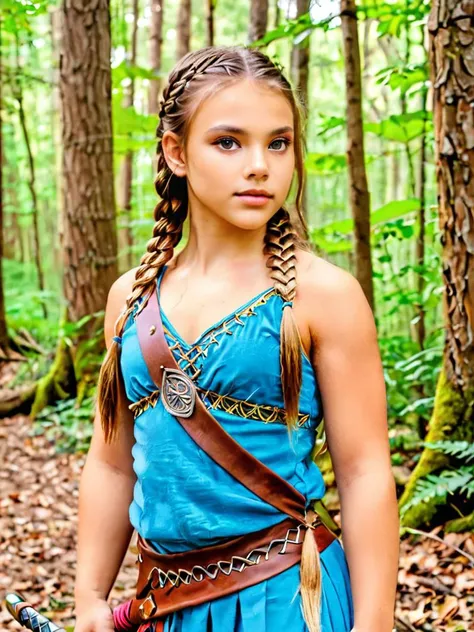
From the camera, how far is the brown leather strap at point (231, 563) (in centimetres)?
168

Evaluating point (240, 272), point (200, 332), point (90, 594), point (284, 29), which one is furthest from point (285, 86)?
point (284, 29)

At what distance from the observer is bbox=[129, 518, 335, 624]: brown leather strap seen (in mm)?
1681

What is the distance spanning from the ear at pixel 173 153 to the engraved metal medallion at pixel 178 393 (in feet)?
1.82

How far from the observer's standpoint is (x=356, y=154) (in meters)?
5.09

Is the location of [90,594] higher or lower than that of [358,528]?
lower

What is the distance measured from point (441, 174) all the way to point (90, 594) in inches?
113

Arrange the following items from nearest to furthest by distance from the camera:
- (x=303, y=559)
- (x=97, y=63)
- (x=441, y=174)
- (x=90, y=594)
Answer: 1. (x=303, y=559)
2. (x=90, y=594)
3. (x=441, y=174)
4. (x=97, y=63)

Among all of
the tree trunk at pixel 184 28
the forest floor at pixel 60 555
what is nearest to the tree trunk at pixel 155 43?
the tree trunk at pixel 184 28

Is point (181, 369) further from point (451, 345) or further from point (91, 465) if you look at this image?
point (451, 345)

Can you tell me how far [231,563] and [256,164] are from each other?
3.00ft

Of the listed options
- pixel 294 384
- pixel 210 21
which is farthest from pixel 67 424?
pixel 294 384

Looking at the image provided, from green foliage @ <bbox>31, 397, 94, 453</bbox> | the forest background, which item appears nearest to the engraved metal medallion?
the forest background

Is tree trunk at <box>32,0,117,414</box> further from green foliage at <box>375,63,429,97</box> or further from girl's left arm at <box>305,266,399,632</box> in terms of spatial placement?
girl's left arm at <box>305,266,399,632</box>

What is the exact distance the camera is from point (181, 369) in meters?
1.73
